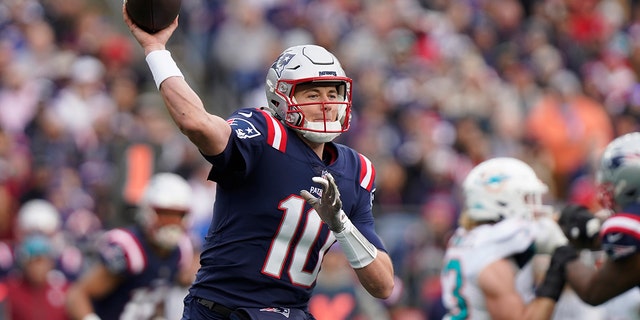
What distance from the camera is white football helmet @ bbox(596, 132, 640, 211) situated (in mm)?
4984

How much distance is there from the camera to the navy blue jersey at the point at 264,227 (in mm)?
4480

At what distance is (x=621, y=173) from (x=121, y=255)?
313 cm

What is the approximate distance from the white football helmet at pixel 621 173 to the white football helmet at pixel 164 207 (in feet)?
9.58

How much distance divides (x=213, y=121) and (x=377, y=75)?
8.15m

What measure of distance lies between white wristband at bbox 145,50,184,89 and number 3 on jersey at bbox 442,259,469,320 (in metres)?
2.26

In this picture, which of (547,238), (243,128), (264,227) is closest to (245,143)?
(243,128)

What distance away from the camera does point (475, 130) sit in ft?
38.7

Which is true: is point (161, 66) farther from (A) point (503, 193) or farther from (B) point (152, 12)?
(A) point (503, 193)

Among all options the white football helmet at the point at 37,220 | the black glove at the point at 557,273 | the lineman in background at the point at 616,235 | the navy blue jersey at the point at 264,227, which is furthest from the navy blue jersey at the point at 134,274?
the lineman in background at the point at 616,235

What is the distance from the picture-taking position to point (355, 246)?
4.50 metres

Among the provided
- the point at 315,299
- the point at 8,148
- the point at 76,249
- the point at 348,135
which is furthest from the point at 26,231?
the point at 348,135

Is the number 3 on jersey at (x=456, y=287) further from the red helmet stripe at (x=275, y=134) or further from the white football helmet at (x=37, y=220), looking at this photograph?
the white football helmet at (x=37, y=220)

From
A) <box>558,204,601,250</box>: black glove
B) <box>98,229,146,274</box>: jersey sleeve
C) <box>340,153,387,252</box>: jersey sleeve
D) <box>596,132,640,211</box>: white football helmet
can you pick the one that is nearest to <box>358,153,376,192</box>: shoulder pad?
<box>340,153,387,252</box>: jersey sleeve

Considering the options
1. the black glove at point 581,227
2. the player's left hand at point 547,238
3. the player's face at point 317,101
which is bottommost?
the player's left hand at point 547,238
